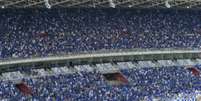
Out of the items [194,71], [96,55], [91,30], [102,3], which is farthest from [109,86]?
[194,71]

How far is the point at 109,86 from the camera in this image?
40312 mm

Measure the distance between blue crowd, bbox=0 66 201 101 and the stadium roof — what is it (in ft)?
15.7

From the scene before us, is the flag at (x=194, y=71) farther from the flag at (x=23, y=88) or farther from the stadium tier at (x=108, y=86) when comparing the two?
the flag at (x=23, y=88)

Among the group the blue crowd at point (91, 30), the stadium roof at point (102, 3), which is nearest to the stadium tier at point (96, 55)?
the blue crowd at point (91, 30)

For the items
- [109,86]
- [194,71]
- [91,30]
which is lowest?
→ [194,71]

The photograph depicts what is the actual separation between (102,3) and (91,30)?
2251mm

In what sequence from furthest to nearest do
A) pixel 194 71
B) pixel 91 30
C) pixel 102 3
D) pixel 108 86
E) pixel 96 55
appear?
pixel 194 71 → pixel 91 30 → pixel 102 3 → pixel 96 55 → pixel 108 86

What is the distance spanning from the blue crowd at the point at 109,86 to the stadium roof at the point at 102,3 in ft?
15.7

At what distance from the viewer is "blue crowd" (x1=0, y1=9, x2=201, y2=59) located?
39062 millimetres

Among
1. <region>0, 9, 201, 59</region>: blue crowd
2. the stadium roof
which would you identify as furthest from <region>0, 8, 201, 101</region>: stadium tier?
the stadium roof

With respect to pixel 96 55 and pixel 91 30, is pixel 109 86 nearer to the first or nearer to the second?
pixel 96 55

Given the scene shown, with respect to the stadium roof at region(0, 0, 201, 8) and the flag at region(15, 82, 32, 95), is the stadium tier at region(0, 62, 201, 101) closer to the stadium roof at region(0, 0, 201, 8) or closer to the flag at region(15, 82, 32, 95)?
the flag at region(15, 82, 32, 95)

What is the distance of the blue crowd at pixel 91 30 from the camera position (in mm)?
39062

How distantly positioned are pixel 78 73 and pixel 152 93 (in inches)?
207
